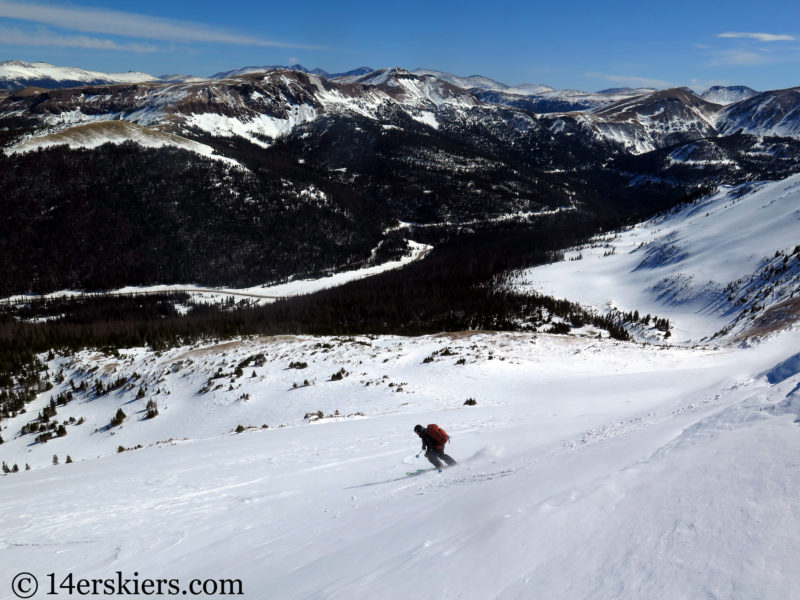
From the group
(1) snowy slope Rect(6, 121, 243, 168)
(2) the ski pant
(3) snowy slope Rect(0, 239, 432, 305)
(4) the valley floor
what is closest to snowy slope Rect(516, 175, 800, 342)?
(4) the valley floor

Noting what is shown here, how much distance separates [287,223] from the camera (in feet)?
467

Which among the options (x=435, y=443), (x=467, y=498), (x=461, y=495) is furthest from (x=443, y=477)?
(x=467, y=498)

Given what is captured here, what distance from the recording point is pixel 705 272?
167 feet

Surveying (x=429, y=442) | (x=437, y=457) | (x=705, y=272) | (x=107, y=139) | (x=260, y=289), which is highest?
(x=107, y=139)

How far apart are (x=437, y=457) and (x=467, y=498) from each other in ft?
11.4

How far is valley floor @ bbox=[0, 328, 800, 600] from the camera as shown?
4.11m

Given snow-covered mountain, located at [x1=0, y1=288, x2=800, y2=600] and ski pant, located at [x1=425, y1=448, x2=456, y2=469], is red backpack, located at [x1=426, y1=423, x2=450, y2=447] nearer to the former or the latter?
ski pant, located at [x1=425, y1=448, x2=456, y2=469]

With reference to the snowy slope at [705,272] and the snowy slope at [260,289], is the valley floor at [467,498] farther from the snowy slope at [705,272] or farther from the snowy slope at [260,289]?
the snowy slope at [260,289]

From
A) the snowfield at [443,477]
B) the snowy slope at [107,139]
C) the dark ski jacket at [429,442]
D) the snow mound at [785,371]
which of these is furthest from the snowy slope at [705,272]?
the snowy slope at [107,139]

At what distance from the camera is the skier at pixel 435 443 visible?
416 inches

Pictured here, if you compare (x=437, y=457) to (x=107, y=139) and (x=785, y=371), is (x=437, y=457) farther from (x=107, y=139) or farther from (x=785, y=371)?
(x=107, y=139)

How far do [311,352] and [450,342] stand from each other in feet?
33.4

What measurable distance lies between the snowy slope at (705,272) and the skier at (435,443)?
3576 cm

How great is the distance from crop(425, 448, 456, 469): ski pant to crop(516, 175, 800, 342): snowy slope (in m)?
35.6
